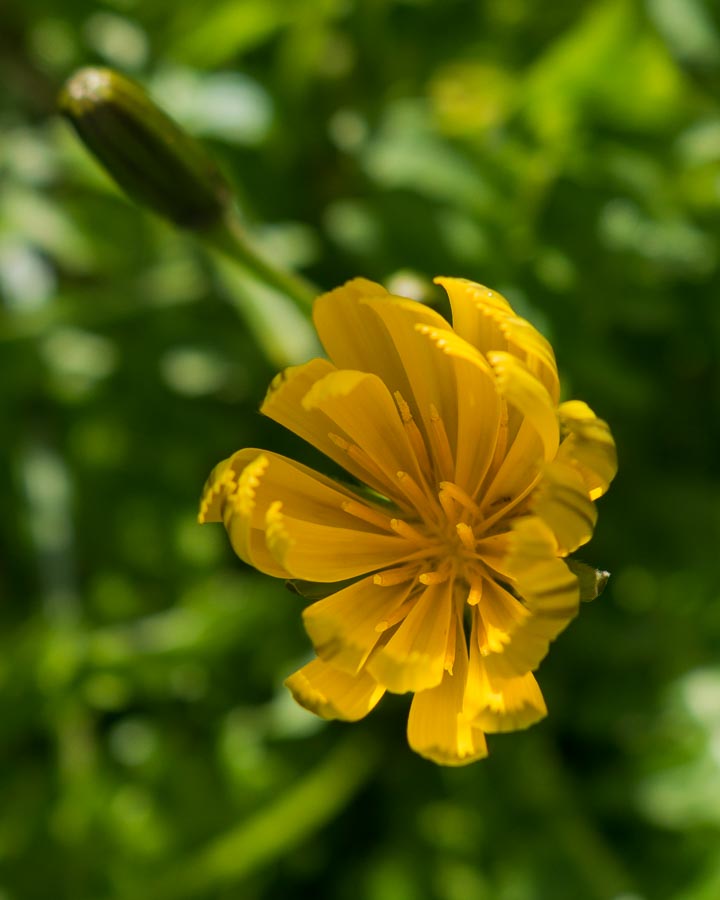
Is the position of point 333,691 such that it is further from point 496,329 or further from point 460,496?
point 496,329

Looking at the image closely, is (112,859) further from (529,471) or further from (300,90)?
(300,90)

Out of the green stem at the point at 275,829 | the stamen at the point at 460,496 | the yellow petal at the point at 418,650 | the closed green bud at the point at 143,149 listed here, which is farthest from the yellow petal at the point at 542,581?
the green stem at the point at 275,829

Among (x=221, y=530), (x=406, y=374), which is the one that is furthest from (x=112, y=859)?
(x=406, y=374)

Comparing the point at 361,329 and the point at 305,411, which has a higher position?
the point at 361,329

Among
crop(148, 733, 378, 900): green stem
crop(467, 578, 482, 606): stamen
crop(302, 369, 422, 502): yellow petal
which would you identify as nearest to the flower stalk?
crop(302, 369, 422, 502): yellow petal

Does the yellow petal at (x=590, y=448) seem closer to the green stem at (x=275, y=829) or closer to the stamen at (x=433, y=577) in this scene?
the stamen at (x=433, y=577)

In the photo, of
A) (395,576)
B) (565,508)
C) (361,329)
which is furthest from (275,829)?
(565,508)
